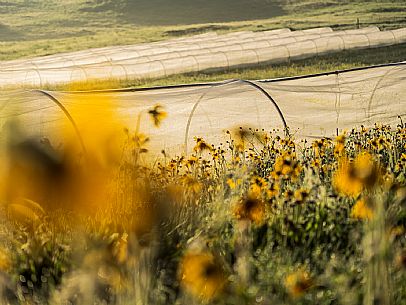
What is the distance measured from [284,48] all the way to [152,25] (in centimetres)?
2986

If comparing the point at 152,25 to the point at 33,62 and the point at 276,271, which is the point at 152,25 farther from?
the point at 276,271

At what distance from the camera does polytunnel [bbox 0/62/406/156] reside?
22.5 feet

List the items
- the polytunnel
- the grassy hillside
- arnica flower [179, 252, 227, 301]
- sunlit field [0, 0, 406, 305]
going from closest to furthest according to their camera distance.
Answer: arnica flower [179, 252, 227, 301] < sunlit field [0, 0, 406, 305] < the polytunnel < the grassy hillside

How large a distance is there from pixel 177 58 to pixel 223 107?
11.5 meters

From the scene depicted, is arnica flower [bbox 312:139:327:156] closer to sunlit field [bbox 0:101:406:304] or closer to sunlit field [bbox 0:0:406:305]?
sunlit field [bbox 0:0:406:305]

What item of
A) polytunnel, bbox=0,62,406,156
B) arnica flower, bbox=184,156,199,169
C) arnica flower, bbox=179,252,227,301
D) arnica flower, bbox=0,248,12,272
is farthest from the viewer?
polytunnel, bbox=0,62,406,156

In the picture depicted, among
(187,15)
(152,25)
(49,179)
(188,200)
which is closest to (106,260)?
(49,179)

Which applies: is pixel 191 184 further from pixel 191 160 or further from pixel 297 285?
pixel 297 285

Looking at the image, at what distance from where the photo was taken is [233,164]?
17.5 feet

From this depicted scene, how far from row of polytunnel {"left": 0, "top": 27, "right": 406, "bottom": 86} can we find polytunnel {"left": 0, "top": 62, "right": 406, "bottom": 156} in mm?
8983

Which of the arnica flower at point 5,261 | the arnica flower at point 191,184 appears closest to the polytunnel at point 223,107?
the arnica flower at point 191,184

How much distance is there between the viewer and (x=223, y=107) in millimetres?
7797

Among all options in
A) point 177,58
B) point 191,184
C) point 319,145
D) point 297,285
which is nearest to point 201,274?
point 297,285

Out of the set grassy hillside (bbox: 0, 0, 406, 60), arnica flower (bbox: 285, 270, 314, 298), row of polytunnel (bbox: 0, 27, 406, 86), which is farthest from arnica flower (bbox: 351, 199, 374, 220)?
grassy hillside (bbox: 0, 0, 406, 60)
